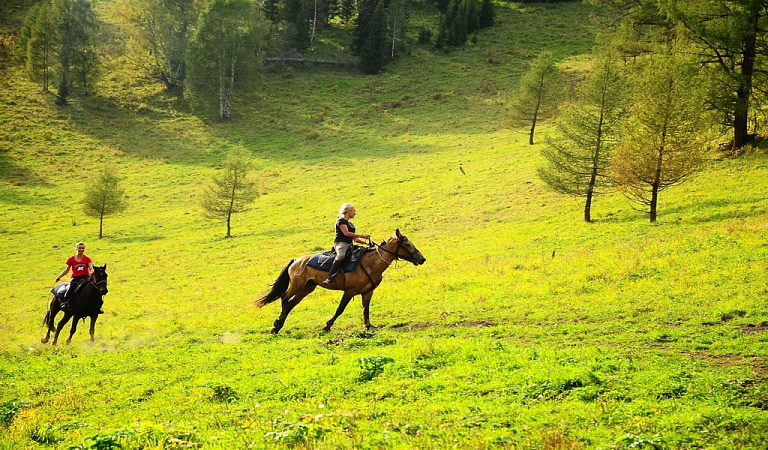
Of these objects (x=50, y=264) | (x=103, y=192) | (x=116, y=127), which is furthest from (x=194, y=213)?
(x=116, y=127)

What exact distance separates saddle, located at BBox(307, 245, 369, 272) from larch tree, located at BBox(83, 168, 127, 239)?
3857cm

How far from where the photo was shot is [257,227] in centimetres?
4500

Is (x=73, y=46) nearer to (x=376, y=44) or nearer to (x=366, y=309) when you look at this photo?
(x=376, y=44)

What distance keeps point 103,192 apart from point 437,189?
29939mm

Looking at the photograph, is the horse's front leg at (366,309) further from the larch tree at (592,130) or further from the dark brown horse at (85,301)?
the larch tree at (592,130)

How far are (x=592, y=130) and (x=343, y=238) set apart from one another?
20160mm

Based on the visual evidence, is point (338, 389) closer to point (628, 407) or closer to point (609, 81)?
point (628, 407)

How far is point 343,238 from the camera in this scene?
15.8m

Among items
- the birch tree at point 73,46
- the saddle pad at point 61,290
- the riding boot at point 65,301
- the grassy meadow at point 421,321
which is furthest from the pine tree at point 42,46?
the riding boot at point 65,301

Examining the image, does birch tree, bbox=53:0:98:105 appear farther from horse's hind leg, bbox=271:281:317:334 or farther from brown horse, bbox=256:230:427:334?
brown horse, bbox=256:230:427:334

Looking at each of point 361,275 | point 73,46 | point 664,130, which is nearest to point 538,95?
point 664,130

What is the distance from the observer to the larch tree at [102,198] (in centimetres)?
4809

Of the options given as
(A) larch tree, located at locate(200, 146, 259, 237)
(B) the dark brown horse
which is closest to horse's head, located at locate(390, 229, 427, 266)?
(B) the dark brown horse

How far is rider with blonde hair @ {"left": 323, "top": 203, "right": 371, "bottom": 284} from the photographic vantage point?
15.4 metres
